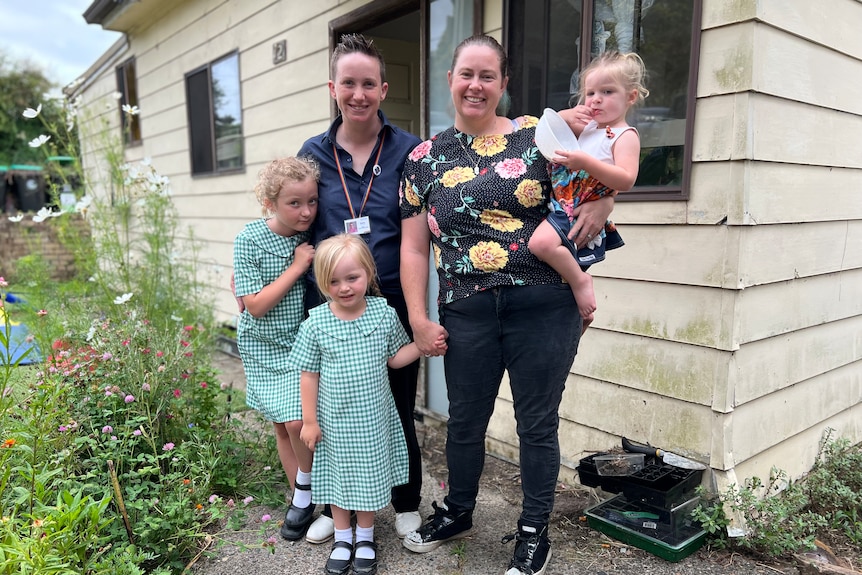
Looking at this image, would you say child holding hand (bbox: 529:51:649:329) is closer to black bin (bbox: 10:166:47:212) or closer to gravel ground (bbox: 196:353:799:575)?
gravel ground (bbox: 196:353:799:575)

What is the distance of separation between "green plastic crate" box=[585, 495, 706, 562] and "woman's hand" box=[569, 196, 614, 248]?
1.19 meters

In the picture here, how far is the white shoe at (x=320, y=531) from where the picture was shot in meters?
2.30

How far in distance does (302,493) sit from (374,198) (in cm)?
124

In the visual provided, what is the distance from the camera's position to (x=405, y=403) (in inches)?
92.4

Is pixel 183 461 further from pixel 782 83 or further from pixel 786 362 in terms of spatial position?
pixel 782 83

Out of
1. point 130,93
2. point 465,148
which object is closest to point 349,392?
point 465,148

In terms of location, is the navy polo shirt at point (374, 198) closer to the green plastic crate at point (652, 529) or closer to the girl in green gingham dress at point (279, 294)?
the girl in green gingham dress at point (279, 294)

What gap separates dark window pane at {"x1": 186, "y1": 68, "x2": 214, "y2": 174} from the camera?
20.4ft

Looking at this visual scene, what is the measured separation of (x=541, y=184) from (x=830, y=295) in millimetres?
1912

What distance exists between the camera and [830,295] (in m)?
2.80

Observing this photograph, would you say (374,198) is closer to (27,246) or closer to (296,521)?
(296,521)

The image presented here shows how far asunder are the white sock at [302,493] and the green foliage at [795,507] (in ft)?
5.05

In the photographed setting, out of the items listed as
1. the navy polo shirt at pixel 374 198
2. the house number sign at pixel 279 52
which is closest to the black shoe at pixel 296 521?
the navy polo shirt at pixel 374 198

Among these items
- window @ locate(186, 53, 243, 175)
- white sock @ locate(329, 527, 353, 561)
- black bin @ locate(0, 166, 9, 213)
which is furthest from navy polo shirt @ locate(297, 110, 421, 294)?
black bin @ locate(0, 166, 9, 213)
